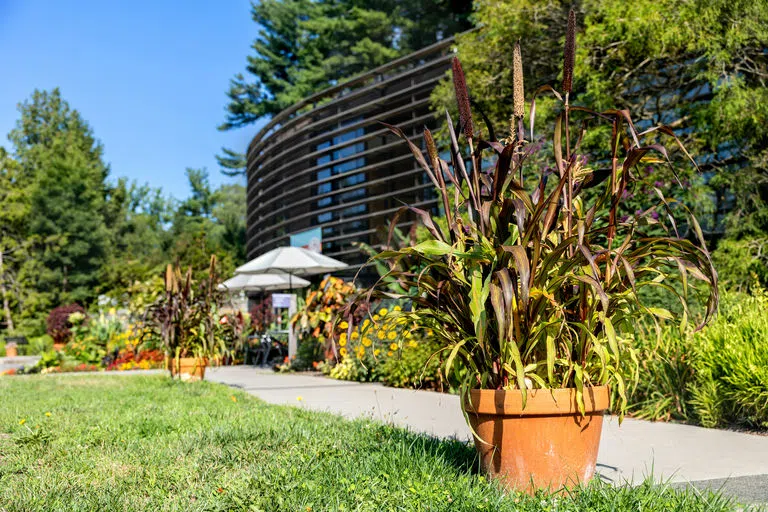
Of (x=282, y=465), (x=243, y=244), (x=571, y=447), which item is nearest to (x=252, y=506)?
(x=282, y=465)

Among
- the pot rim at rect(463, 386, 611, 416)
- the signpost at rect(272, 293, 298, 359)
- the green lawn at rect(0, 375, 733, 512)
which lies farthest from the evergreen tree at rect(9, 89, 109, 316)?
the pot rim at rect(463, 386, 611, 416)

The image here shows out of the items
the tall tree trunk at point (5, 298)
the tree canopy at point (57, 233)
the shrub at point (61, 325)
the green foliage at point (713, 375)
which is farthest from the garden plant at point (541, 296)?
the tall tree trunk at point (5, 298)

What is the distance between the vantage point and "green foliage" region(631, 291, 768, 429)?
4.15 metres

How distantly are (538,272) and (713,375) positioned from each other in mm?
2649

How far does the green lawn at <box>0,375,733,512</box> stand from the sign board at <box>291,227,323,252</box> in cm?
1676

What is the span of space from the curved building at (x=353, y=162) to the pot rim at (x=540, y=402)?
45.5ft

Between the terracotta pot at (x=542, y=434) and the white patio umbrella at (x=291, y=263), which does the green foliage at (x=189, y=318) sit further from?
the terracotta pot at (x=542, y=434)

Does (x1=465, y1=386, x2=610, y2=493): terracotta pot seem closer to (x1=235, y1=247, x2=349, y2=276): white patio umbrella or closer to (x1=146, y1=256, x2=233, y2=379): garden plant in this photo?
(x1=146, y1=256, x2=233, y2=379): garden plant

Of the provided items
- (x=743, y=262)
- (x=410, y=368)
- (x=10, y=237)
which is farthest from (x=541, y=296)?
(x=10, y=237)

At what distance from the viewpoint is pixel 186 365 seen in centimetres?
764

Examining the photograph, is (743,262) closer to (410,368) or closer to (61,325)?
(410,368)

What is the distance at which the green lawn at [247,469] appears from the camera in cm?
238

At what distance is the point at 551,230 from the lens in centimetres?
262

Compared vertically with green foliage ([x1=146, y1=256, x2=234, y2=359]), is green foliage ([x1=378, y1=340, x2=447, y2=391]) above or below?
below
